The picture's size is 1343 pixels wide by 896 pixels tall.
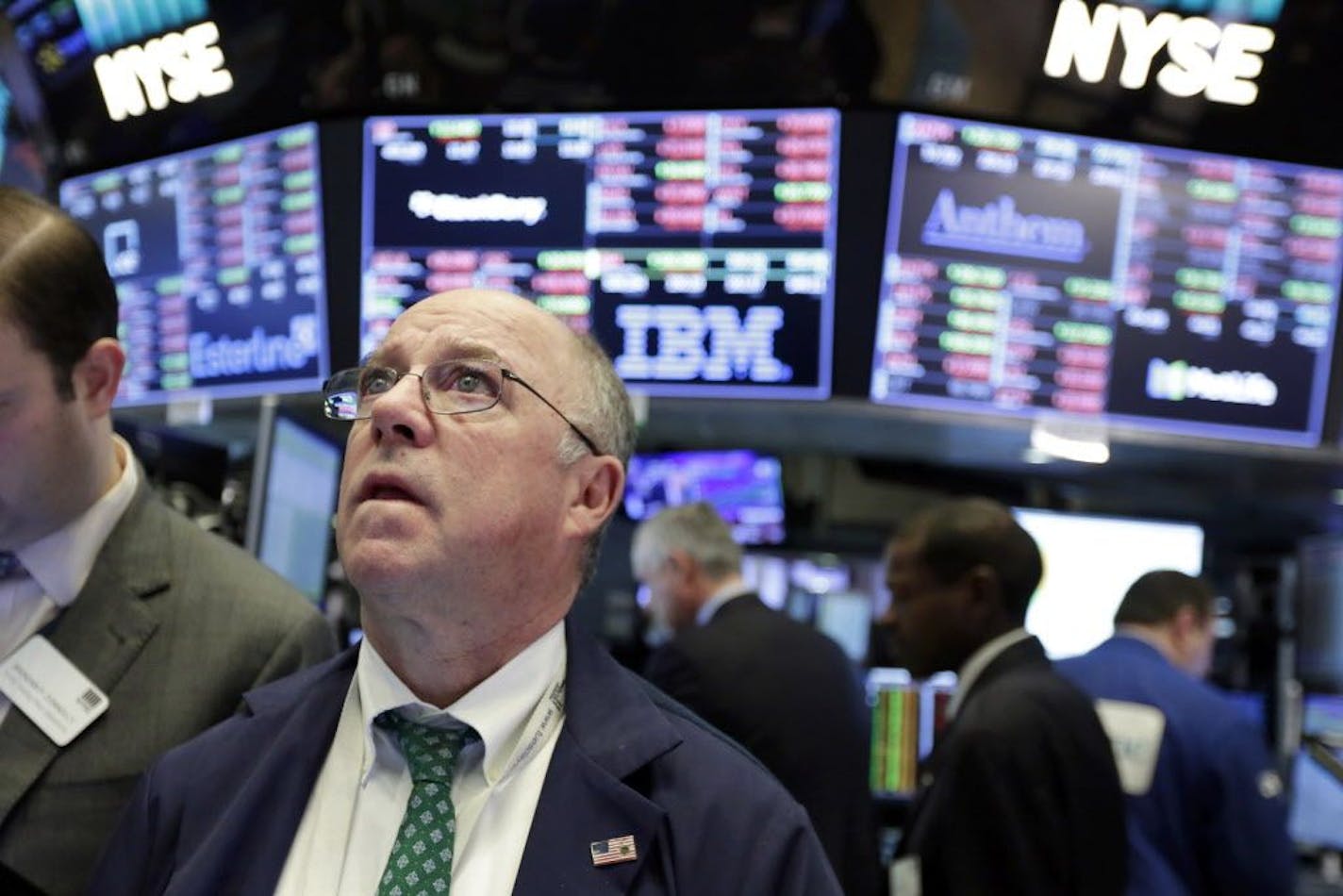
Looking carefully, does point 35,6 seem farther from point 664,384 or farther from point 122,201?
point 664,384

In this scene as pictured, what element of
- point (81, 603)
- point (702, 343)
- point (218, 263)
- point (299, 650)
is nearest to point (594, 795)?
point (299, 650)

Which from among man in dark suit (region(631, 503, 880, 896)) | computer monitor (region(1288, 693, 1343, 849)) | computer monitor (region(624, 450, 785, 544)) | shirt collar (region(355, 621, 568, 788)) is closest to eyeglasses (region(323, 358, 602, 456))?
shirt collar (region(355, 621, 568, 788))

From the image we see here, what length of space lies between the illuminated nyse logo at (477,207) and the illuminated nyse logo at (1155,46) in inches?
45.5

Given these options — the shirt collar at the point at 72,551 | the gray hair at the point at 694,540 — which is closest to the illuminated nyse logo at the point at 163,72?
the gray hair at the point at 694,540

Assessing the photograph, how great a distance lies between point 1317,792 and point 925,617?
2.63 m

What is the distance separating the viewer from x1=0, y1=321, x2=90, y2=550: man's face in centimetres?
173

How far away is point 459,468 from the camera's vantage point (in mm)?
1591

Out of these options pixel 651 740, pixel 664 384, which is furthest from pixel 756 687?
pixel 651 740

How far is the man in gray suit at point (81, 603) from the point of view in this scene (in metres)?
1.72

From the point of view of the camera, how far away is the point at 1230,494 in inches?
202

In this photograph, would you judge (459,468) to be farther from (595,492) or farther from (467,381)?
(595,492)

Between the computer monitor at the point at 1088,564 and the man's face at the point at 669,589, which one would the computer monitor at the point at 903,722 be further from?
the man's face at the point at 669,589

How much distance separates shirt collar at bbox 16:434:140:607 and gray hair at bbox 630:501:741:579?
6.73ft

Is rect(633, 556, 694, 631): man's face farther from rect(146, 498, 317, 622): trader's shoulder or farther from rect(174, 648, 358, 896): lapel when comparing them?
rect(174, 648, 358, 896): lapel
